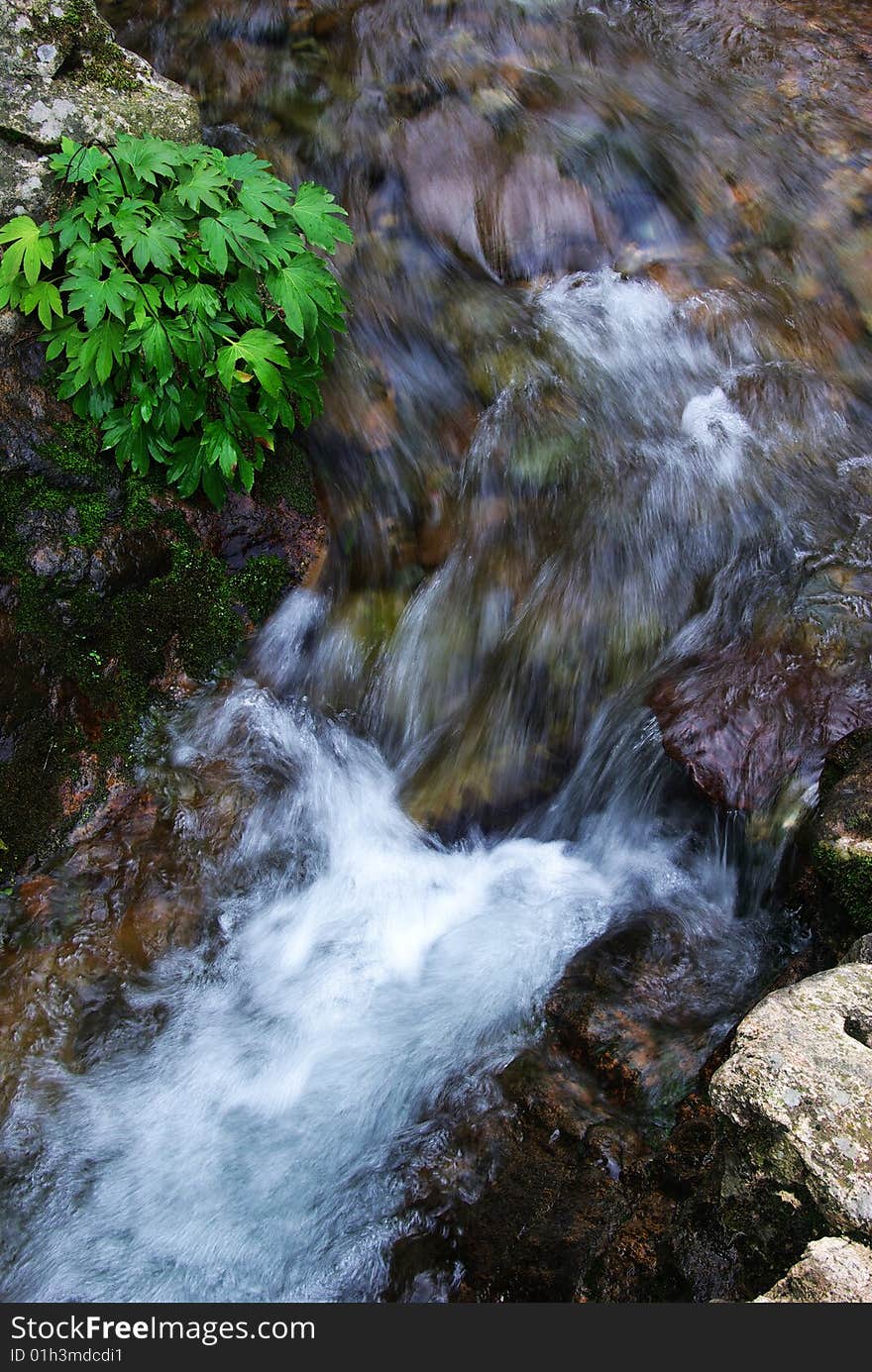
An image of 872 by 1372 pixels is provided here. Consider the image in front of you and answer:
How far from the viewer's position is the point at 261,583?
4508 millimetres

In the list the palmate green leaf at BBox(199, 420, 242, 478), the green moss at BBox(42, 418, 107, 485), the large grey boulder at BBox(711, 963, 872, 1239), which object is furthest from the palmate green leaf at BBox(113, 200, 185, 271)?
the large grey boulder at BBox(711, 963, 872, 1239)

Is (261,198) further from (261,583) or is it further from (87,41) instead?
(261,583)

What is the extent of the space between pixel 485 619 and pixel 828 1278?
292 cm

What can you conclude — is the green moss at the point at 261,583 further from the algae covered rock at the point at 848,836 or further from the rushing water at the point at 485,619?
the algae covered rock at the point at 848,836

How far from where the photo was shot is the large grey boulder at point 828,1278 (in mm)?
1979

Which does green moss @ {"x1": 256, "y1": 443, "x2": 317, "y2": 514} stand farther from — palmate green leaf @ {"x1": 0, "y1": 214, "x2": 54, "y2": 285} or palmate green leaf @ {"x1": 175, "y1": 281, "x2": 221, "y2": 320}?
palmate green leaf @ {"x1": 0, "y1": 214, "x2": 54, "y2": 285}

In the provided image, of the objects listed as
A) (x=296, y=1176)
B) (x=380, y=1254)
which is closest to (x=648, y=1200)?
(x=380, y=1254)

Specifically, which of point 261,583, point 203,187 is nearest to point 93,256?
point 203,187

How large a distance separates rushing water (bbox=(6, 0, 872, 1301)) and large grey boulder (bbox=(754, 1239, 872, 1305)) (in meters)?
0.97

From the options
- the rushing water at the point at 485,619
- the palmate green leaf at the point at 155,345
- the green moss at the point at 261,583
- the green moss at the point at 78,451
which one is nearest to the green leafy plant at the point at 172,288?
the palmate green leaf at the point at 155,345

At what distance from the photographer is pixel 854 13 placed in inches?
251

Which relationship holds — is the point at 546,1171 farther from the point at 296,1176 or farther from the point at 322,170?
the point at 322,170

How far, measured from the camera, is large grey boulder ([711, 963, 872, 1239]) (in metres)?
2.15

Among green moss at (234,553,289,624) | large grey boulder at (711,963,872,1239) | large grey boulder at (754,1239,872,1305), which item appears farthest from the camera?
green moss at (234,553,289,624)
